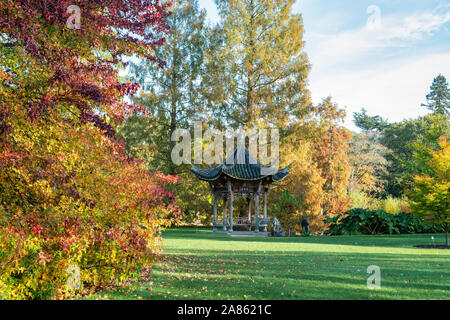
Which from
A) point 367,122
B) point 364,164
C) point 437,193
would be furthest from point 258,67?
point 367,122

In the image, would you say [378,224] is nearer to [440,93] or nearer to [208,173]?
[208,173]

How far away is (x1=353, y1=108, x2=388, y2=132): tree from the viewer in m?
64.3

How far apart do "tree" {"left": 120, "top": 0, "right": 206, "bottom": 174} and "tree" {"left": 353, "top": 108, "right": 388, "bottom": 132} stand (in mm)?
42461

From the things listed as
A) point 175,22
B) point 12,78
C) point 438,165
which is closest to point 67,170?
point 12,78

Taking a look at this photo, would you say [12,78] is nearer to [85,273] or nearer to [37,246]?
[37,246]

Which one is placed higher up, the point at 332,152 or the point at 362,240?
the point at 332,152

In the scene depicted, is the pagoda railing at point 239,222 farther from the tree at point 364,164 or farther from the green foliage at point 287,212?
the tree at point 364,164

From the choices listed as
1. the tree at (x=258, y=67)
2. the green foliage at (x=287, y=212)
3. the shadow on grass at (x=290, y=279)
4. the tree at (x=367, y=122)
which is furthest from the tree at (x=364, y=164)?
the shadow on grass at (x=290, y=279)

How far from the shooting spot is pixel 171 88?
95.3 feet

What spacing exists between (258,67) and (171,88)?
21.0 ft

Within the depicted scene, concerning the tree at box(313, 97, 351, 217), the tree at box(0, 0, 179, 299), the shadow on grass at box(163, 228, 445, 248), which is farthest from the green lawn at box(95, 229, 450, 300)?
the tree at box(313, 97, 351, 217)

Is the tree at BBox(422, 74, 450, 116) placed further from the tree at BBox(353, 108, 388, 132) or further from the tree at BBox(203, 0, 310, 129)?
the tree at BBox(203, 0, 310, 129)

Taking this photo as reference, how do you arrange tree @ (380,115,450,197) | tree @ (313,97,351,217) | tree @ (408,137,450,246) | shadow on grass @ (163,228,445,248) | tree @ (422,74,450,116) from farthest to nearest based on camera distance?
tree @ (422,74,450,116), tree @ (380,115,450,197), tree @ (313,97,351,217), shadow on grass @ (163,228,445,248), tree @ (408,137,450,246)
